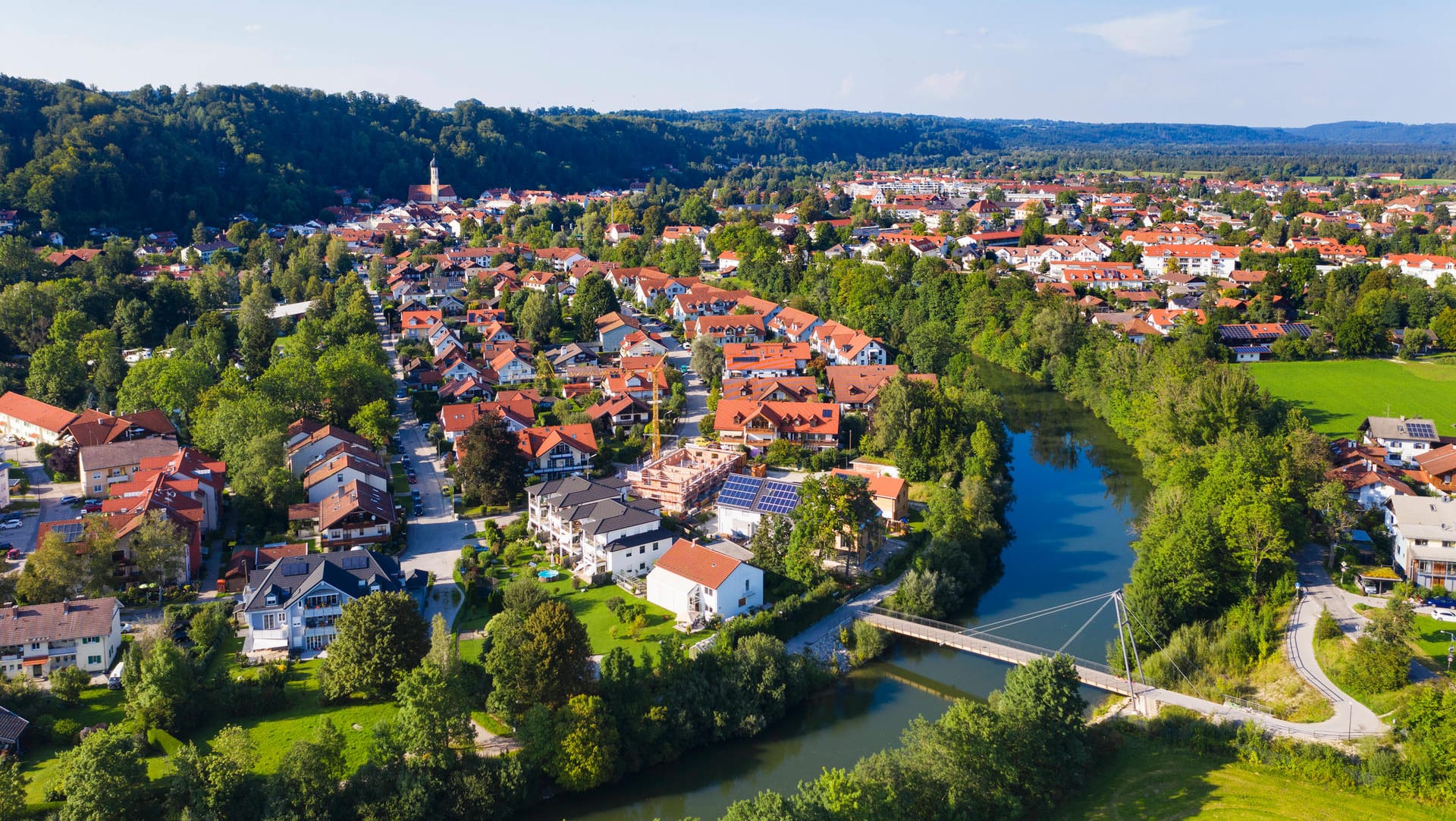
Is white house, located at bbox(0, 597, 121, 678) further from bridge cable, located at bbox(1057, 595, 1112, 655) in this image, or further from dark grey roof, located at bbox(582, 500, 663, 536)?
bridge cable, located at bbox(1057, 595, 1112, 655)

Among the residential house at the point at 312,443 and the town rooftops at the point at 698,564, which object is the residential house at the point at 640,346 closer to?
the residential house at the point at 312,443

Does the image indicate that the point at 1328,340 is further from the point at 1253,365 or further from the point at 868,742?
the point at 868,742

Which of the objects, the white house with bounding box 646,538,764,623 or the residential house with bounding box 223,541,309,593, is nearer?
the white house with bounding box 646,538,764,623

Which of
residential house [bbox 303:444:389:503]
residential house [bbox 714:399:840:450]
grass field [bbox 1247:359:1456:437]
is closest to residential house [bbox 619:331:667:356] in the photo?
residential house [bbox 714:399:840:450]

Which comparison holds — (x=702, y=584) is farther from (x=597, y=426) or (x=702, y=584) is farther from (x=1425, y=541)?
(x=1425, y=541)

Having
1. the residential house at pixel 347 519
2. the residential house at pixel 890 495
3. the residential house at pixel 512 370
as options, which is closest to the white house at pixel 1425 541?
the residential house at pixel 890 495

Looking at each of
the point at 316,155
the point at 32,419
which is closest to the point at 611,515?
the point at 32,419

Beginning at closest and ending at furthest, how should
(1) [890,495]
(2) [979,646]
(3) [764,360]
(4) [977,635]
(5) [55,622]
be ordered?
1. (5) [55,622]
2. (2) [979,646]
3. (4) [977,635]
4. (1) [890,495]
5. (3) [764,360]
